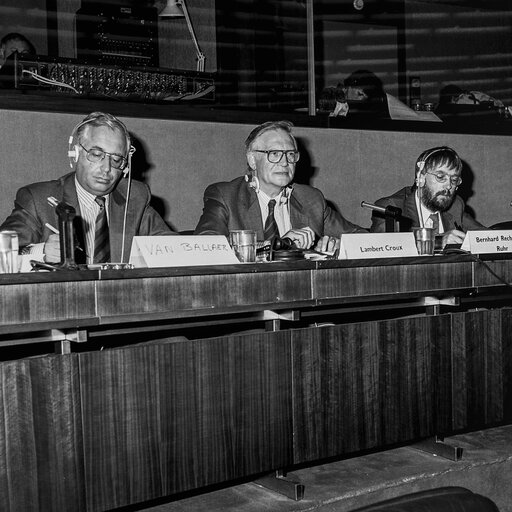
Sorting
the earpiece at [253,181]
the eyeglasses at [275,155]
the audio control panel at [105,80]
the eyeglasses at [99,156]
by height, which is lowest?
the earpiece at [253,181]

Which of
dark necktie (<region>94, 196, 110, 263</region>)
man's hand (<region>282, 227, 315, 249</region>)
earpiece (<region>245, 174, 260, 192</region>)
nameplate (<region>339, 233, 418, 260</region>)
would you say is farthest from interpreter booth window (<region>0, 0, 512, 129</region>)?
nameplate (<region>339, 233, 418, 260</region>)

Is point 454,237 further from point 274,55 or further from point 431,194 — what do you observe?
point 274,55

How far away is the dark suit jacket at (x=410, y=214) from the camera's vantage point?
10.0ft

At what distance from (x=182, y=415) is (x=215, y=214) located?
1196mm

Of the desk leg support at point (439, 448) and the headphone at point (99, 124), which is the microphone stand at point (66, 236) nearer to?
the headphone at point (99, 124)

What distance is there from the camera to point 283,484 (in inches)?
75.4

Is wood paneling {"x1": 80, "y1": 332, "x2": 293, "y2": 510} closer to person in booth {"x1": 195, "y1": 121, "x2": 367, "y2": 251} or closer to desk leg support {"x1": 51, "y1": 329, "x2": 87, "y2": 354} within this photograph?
desk leg support {"x1": 51, "y1": 329, "x2": 87, "y2": 354}

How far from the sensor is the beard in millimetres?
3104

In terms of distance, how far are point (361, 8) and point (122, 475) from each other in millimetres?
6219

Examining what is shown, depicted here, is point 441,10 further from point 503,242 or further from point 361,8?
point 503,242

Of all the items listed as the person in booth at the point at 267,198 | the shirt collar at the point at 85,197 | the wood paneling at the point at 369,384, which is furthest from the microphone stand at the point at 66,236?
the person in booth at the point at 267,198

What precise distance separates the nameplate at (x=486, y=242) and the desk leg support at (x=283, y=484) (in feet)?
2.76

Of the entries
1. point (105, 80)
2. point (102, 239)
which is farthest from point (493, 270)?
point (105, 80)

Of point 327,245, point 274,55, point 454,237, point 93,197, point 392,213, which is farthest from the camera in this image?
point 274,55
